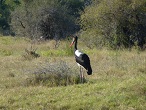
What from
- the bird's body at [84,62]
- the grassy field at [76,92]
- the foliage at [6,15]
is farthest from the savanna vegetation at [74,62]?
the foliage at [6,15]

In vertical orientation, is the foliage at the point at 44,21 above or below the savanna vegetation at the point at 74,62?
above

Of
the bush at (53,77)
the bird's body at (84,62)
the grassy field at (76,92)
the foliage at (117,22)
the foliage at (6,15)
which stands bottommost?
the grassy field at (76,92)

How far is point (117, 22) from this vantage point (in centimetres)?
1866

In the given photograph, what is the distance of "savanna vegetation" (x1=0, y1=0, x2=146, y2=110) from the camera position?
7195 millimetres

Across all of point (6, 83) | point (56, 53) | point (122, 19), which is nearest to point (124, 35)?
point (122, 19)

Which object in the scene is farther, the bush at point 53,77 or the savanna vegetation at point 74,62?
the bush at point 53,77

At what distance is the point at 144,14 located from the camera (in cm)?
1838

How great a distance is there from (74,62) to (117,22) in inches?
244

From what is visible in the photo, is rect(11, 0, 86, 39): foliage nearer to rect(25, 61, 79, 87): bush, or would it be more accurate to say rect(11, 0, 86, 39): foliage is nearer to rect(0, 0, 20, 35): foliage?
rect(0, 0, 20, 35): foliage

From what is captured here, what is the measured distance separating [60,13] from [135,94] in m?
20.8

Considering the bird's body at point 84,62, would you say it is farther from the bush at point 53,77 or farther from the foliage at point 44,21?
the foliage at point 44,21

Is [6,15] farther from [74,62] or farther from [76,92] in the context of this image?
[76,92]

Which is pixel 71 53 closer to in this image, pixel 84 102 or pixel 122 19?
pixel 122 19

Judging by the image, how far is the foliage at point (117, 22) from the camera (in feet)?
59.7
